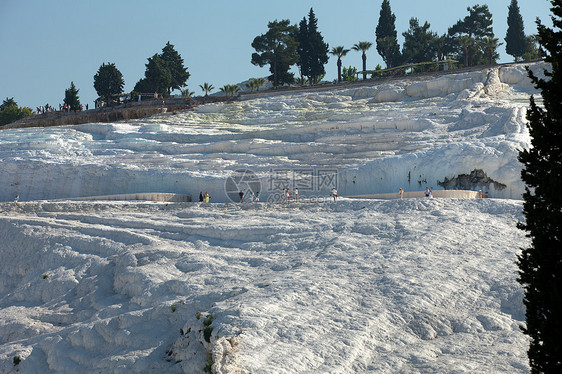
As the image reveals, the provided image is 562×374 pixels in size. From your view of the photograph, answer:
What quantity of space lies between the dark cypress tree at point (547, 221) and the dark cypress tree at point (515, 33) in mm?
47525

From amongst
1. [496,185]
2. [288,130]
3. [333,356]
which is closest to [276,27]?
[288,130]

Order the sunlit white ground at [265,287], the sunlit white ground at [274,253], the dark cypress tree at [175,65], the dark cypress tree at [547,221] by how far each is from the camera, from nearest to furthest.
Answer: the dark cypress tree at [547,221]
the sunlit white ground at [265,287]
the sunlit white ground at [274,253]
the dark cypress tree at [175,65]

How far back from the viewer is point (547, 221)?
254 inches

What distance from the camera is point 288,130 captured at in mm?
30172

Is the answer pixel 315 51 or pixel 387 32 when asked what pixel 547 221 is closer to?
pixel 315 51

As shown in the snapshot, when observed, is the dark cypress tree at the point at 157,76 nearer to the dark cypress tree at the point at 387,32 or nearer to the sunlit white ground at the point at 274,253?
the dark cypress tree at the point at 387,32

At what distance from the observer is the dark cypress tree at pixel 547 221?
6.30 metres

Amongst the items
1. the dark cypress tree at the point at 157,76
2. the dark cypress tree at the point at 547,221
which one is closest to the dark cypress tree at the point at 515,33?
the dark cypress tree at the point at 157,76

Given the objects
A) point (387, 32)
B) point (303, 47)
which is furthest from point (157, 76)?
point (387, 32)

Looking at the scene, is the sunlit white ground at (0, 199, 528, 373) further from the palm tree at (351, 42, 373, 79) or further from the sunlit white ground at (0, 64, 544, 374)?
the palm tree at (351, 42, 373, 79)

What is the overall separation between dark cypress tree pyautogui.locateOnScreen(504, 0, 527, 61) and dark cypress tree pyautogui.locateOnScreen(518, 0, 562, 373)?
1871 inches

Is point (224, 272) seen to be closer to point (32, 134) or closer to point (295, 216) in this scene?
point (295, 216)

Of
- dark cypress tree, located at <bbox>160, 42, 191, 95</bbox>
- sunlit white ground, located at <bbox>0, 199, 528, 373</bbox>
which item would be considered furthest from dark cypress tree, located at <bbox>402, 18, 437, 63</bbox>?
sunlit white ground, located at <bbox>0, 199, 528, 373</bbox>

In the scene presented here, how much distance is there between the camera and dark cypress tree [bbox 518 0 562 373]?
6301 millimetres
